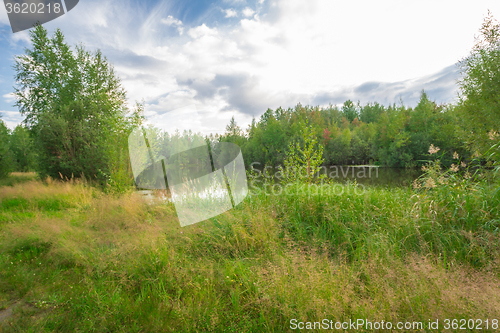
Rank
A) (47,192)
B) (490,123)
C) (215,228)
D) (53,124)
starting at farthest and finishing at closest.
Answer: (490,123) < (53,124) < (47,192) < (215,228)

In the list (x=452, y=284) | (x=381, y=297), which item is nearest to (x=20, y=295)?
(x=381, y=297)

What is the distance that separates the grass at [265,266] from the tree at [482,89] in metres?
14.1

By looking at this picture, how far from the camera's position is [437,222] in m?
3.29

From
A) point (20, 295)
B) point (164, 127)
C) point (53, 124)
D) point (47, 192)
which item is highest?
point (53, 124)

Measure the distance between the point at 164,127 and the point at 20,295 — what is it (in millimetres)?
2816

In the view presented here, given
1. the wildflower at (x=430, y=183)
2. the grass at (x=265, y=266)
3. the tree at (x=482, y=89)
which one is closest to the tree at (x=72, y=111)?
the grass at (x=265, y=266)

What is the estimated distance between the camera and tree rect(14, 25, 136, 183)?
30.9ft

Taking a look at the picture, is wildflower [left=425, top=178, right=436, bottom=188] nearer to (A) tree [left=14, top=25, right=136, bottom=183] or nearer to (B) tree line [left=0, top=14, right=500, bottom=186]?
(B) tree line [left=0, top=14, right=500, bottom=186]

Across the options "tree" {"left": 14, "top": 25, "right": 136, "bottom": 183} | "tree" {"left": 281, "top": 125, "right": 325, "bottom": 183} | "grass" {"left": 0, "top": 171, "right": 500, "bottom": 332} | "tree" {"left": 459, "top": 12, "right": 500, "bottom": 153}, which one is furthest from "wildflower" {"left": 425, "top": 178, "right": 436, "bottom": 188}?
"tree" {"left": 459, "top": 12, "right": 500, "bottom": 153}

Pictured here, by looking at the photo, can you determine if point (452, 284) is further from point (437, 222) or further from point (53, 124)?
point (53, 124)

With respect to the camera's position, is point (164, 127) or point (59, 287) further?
point (164, 127)

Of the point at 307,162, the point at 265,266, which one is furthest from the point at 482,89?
the point at 265,266

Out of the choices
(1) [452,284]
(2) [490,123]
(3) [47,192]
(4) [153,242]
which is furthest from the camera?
(2) [490,123]

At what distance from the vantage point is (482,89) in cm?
1373
